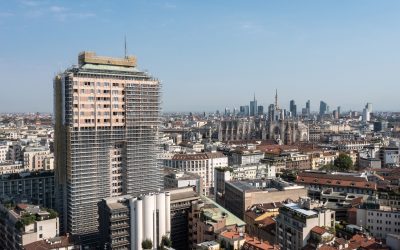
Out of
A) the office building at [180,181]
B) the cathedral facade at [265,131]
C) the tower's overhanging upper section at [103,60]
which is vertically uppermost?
the tower's overhanging upper section at [103,60]

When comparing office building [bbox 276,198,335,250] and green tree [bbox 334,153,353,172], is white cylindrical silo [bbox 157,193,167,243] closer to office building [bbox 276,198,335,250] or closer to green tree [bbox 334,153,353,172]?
office building [bbox 276,198,335,250]

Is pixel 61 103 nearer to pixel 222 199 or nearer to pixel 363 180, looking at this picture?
pixel 222 199

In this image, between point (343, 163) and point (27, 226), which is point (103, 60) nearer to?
point (27, 226)

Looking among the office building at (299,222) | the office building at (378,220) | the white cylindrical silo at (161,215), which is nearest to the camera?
the office building at (299,222)

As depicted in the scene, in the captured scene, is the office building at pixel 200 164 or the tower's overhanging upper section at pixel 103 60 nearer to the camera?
the tower's overhanging upper section at pixel 103 60

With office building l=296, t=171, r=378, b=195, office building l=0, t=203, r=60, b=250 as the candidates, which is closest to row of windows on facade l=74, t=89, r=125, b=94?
office building l=0, t=203, r=60, b=250

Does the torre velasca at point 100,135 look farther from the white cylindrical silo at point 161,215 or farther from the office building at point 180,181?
the office building at point 180,181

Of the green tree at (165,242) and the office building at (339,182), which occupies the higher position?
the office building at (339,182)

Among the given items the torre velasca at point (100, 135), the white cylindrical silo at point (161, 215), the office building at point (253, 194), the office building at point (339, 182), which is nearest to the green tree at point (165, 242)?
the white cylindrical silo at point (161, 215)
